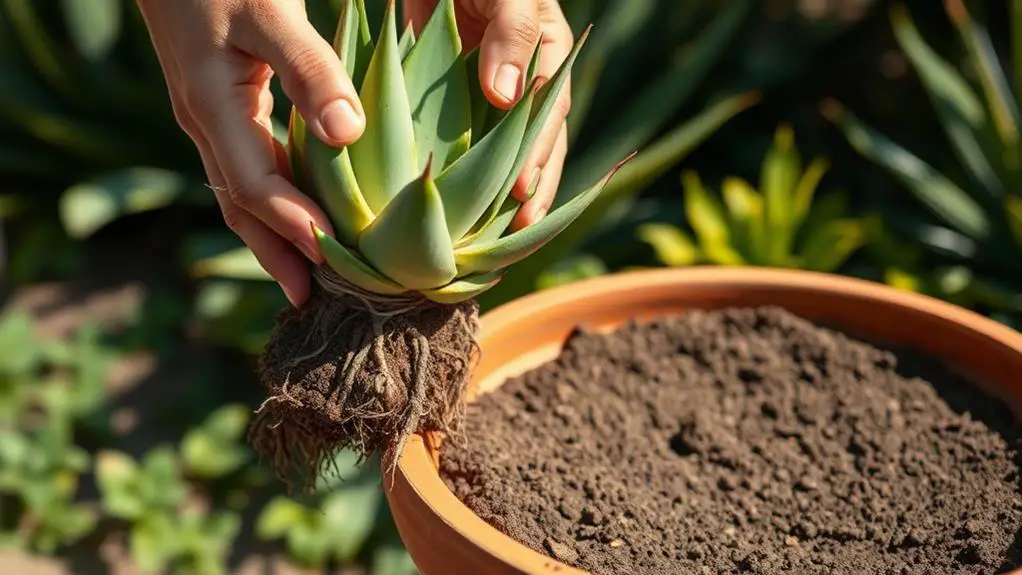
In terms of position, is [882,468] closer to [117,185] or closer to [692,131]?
[692,131]

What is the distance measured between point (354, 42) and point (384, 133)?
13 centimetres

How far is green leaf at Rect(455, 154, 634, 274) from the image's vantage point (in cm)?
112

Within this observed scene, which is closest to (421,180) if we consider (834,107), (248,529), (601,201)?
(601,201)

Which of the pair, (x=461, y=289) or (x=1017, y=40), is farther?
(x=1017, y=40)

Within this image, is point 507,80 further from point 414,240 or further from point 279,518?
point 279,518

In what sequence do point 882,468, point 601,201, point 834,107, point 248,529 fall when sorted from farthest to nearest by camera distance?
point 834,107, point 248,529, point 601,201, point 882,468

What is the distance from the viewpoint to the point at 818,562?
3.91ft

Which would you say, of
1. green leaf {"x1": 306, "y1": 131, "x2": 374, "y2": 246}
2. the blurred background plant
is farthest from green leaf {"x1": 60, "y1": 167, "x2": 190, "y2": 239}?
green leaf {"x1": 306, "y1": 131, "x2": 374, "y2": 246}

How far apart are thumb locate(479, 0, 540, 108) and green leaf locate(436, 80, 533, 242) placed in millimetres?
42

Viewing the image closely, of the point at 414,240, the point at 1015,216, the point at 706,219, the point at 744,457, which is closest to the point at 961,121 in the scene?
the point at 1015,216

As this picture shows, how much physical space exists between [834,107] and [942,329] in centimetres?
131

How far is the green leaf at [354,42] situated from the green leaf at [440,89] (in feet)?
0.14

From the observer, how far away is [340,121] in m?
1.05

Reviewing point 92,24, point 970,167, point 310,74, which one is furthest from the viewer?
point 92,24
